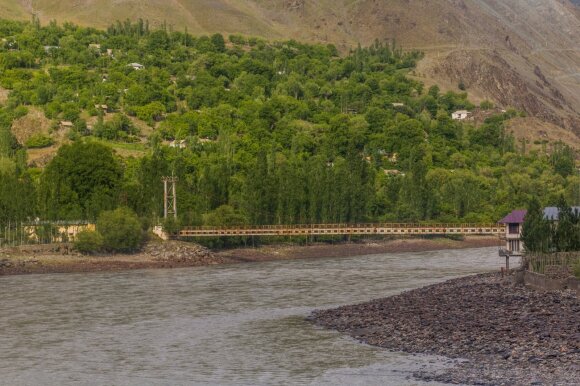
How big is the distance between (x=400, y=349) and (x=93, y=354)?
47.1ft

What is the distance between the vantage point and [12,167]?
146 m

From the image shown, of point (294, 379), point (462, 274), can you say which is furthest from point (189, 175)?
point (294, 379)

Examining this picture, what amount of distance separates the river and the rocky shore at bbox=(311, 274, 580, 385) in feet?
5.38

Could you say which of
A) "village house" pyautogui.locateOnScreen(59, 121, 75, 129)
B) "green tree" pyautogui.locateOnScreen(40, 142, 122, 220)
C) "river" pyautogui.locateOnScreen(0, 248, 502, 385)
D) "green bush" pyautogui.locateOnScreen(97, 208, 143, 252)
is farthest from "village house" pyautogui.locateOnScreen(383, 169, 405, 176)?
"river" pyautogui.locateOnScreen(0, 248, 502, 385)

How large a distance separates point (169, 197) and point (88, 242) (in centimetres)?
2193

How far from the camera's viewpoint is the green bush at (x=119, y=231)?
10200 centimetres

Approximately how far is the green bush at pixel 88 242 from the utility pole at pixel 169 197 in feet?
44.0

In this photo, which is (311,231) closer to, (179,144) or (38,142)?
(179,144)

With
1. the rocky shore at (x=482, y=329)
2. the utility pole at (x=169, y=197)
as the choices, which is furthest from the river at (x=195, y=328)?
the utility pole at (x=169, y=197)

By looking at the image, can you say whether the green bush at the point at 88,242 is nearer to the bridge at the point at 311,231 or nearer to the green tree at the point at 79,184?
the green tree at the point at 79,184

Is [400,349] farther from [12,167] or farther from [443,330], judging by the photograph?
[12,167]

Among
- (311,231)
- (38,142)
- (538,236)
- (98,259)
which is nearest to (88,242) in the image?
(98,259)

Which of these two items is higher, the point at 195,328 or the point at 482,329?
the point at 482,329

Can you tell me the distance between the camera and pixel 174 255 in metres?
104
